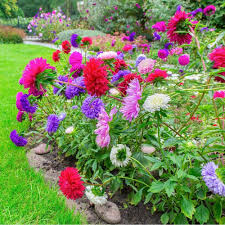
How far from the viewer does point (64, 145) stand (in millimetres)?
1676

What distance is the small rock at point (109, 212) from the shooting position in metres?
1.21

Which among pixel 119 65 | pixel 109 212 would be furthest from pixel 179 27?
pixel 109 212

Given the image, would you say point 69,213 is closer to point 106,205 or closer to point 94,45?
point 106,205

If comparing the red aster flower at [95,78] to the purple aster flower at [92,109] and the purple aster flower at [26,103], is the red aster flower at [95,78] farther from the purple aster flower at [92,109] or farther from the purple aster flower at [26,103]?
the purple aster flower at [26,103]

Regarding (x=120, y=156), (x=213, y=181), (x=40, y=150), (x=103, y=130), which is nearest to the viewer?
(x=213, y=181)

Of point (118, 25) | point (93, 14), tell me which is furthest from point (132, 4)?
point (93, 14)

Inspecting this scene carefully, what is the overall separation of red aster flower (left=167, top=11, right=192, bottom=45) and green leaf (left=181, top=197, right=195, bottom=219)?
2.65 ft

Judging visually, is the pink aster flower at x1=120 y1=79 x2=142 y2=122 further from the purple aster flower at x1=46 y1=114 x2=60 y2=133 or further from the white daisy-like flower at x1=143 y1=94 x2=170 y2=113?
the purple aster flower at x1=46 y1=114 x2=60 y2=133

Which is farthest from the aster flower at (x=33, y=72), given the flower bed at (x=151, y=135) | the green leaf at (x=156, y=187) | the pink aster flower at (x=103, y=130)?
the green leaf at (x=156, y=187)

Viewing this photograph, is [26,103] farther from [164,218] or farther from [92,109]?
[164,218]

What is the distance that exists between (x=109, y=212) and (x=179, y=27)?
3.43 ft

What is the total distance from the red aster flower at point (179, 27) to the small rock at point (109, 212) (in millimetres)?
975

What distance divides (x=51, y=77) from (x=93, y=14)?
10.1 metres

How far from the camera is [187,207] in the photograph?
1.03 meters
